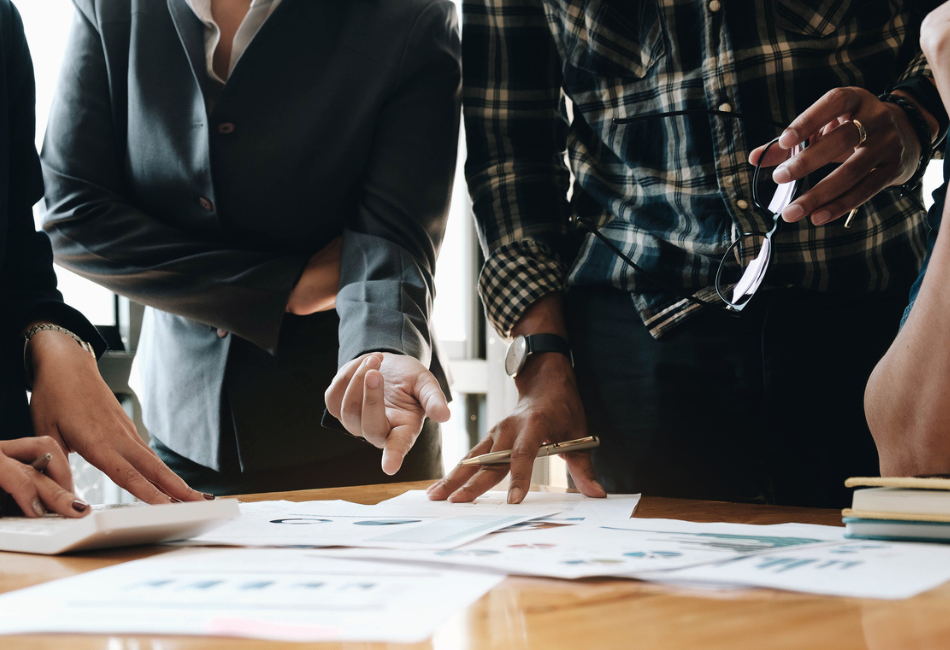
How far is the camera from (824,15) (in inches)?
43.0

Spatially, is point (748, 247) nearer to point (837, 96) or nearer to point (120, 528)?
point (837, 96)

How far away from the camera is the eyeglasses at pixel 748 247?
0.96m

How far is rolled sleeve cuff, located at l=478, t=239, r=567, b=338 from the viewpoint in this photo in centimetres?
120

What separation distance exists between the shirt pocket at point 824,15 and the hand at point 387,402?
65 centimetres

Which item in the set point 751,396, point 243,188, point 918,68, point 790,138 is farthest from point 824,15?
point 243,188

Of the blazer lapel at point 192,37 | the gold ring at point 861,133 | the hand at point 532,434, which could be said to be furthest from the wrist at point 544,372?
the blazer lapel at point 192,37

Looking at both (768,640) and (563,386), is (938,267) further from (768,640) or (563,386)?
(768,640)

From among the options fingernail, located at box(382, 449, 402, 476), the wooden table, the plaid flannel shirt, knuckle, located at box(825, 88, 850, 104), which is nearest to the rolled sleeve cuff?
the plaid flannel shirt

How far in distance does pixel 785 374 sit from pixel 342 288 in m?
0.63

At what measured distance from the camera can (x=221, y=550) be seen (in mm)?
637

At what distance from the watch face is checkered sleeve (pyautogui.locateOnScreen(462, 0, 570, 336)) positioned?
0.41 ft

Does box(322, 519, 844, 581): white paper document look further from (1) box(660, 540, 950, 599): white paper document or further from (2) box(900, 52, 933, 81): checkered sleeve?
(2) box(900, 52, 933, 81): checkered sleeve

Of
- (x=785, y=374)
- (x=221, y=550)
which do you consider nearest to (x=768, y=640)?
(x=221, y=550)

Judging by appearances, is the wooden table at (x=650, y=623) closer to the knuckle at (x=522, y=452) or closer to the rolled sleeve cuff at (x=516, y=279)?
the knuckle at (x=522, y=452)
